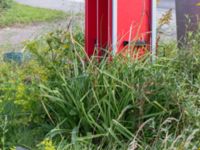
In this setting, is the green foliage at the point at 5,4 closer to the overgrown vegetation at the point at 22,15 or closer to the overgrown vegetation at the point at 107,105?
the overgrown vegetation at the point at 22,15

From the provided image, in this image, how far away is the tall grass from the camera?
3.88 metres

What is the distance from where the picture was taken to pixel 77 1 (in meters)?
14.1

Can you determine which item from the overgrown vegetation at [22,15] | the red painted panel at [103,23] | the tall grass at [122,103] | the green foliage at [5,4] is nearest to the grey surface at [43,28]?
the overgrown vegetation at [22,15]

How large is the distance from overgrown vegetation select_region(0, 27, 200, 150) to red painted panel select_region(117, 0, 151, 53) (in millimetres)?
626

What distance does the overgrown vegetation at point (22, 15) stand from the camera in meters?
13.6

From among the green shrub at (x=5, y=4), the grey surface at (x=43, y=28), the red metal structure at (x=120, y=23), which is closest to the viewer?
the red metal structure at (x=120, y=23)

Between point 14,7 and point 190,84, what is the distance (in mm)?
11984

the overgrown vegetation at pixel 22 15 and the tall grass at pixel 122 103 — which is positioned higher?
the overgrown vegetation at pixel 22 15

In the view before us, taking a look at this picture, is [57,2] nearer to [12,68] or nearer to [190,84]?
[12,68]

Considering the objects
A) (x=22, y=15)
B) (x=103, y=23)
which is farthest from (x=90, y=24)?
(x=22, y=15)

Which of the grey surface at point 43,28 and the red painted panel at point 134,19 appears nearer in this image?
the red painted panel at point 134,19

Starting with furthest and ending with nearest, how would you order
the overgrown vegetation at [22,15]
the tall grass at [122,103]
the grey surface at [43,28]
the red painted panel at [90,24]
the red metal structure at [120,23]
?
the overgrown vegetation at [22,15] < the grey surface at [43,28] < the red painted panel at [90,24] < the red metal structure at [120,23] < the tall grass at [122,103]

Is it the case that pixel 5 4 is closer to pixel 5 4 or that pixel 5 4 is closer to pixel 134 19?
pixel 5 4

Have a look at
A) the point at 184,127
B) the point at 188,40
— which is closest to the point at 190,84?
the point at 184,127
